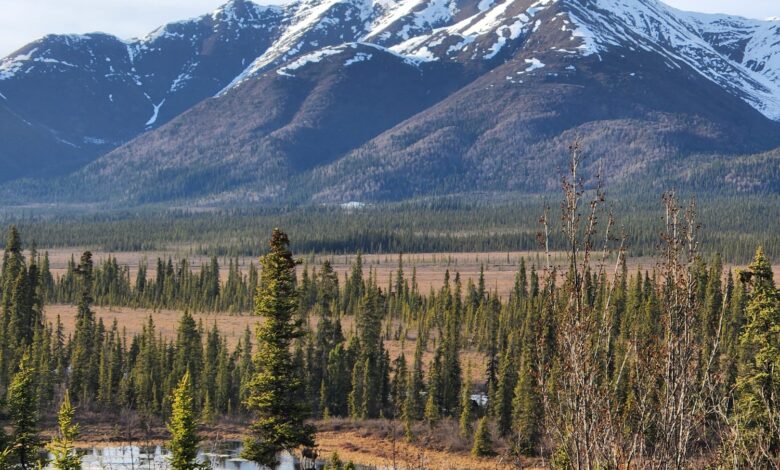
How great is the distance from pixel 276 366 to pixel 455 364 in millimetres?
47883

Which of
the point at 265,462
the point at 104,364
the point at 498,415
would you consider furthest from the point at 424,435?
the point at 265,462

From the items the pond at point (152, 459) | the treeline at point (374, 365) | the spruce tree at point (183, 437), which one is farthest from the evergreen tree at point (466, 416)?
the spruce tree at point (183, 437)

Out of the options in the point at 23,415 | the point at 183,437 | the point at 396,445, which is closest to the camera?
the point at 183,437

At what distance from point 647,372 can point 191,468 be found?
2282cm

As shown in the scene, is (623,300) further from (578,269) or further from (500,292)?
(578,269)

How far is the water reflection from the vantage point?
67500 mm

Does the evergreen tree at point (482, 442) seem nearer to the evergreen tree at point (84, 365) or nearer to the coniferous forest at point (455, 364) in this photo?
the coniferous forest at point (455, 364)

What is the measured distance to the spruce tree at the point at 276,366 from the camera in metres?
39.6

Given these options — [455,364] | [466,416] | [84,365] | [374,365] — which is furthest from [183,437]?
[84,365]

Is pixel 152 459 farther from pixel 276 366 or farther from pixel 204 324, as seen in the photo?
pixel 204 324

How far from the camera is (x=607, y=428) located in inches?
635

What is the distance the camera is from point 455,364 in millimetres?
86188

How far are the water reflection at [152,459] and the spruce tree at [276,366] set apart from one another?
90.3 ft

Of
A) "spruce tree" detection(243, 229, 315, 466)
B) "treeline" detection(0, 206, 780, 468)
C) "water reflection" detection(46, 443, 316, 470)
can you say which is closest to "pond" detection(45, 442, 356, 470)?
"water reflection" detection(46, 443, 316, 470)
